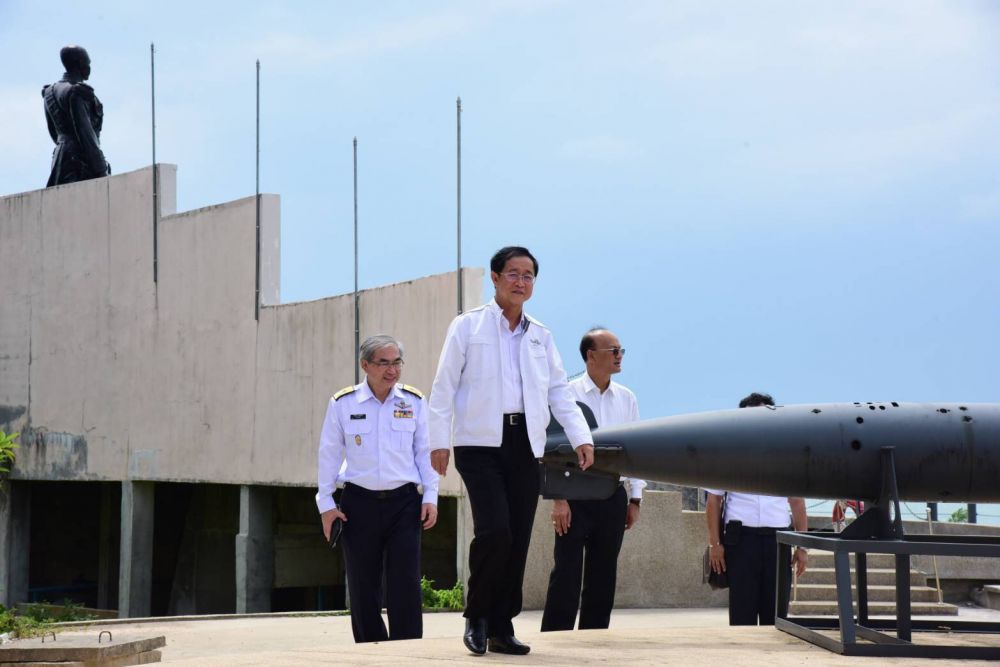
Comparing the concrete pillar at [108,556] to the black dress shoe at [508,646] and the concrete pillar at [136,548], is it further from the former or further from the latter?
the black dress shoe at [508,646]

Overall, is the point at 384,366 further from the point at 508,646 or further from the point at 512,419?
the point at 508,646

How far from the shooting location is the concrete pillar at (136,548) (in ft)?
63.9

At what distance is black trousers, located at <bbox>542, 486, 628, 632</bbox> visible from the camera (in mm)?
6586

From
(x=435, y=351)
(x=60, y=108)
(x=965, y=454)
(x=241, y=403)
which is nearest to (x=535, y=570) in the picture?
(x=435, y=351)

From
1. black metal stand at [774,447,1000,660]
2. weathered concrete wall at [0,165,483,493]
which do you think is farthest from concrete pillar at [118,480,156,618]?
black metal stand at [774,447,1000,660]

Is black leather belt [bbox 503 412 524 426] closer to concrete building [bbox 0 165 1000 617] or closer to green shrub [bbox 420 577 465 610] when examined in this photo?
green shrub [bbox 420 577 465 610]

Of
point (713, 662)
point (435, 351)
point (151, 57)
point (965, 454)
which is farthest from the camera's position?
point (151, 57)

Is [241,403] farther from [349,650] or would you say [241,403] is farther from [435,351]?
[349,650]

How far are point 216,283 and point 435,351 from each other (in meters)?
5.26

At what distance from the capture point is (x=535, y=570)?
443 inches

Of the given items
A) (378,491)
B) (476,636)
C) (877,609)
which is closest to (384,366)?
(378,491)

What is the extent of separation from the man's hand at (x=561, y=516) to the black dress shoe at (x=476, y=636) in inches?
44.9

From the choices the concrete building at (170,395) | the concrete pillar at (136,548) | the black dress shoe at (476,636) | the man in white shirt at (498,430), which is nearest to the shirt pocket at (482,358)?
the man in white shirt at (498,430)

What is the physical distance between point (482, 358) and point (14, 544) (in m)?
18.3
